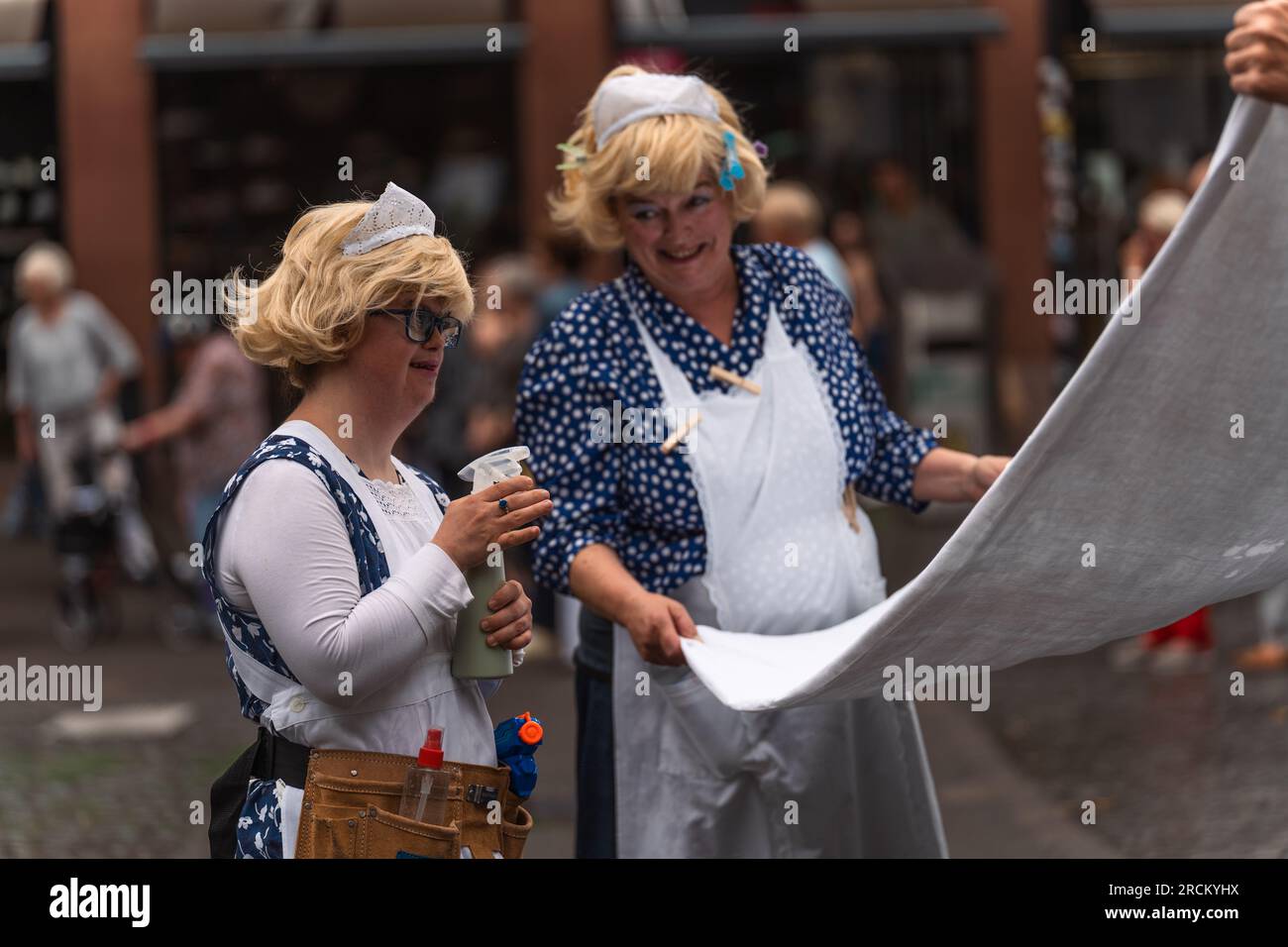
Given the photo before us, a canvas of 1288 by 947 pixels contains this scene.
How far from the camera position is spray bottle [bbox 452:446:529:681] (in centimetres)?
296

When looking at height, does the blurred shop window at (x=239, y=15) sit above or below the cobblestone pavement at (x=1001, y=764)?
above

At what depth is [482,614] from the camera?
296cm

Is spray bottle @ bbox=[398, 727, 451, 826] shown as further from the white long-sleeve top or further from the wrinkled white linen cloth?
the wrinkled white linen cloth

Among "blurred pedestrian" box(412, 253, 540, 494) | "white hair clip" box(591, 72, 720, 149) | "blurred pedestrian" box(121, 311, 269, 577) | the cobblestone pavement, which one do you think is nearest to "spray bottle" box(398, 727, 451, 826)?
"white hair clip" box(591, 72, 720, 149)

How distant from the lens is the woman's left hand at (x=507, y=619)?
2.96 m

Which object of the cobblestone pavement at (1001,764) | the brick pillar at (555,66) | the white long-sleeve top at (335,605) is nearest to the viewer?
the white long-sleeve top at (335,605)

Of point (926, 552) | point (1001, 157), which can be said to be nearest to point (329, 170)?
point (1001, 157)

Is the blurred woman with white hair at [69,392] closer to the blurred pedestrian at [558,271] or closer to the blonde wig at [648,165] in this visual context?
the blurred pedestrian at [558,271]

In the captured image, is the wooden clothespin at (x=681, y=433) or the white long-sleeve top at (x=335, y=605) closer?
the white long-sleeve top at (x=335, y=605)

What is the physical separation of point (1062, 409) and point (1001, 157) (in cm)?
1339

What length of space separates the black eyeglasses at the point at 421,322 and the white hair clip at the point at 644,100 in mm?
879

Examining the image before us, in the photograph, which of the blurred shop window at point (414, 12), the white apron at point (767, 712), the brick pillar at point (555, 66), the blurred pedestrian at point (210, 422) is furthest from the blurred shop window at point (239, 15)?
the white apron at point (767, 712)

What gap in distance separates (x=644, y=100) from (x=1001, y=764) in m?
4.10

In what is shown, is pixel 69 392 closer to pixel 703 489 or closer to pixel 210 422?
pixel 210 422
